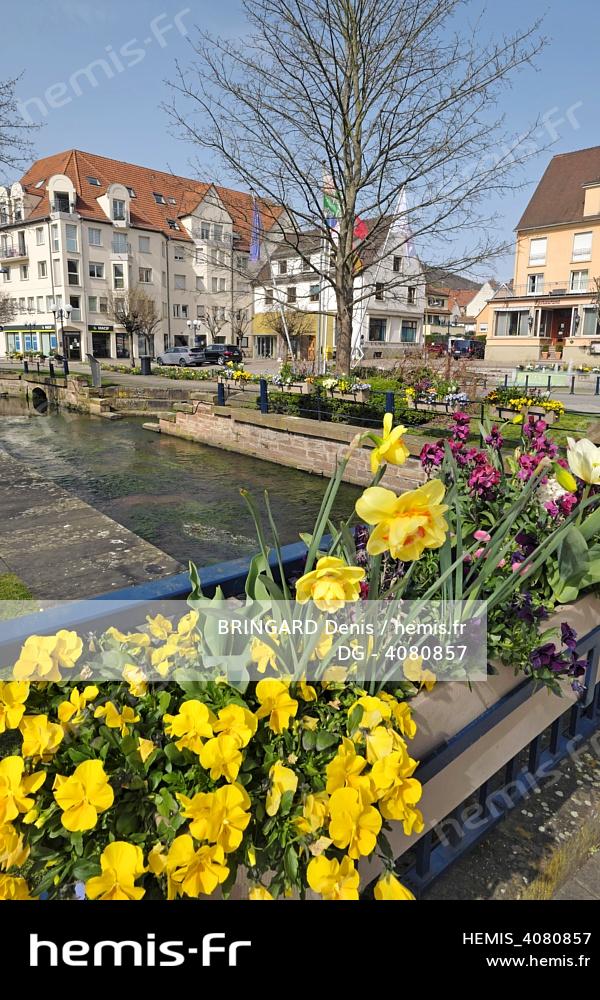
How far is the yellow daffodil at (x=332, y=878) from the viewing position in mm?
1104

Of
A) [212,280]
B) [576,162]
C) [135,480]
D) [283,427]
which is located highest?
[576,162]

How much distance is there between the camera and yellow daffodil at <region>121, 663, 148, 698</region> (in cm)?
130

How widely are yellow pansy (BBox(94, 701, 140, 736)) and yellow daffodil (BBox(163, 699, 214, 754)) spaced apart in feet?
0.31

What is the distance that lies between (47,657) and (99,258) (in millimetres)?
49437

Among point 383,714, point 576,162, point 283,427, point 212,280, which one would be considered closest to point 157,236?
point 212,280

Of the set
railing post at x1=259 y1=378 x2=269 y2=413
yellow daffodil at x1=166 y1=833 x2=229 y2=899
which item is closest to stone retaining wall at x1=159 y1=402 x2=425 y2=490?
railing post at x1=259 y1=378 x2=269 y2=413

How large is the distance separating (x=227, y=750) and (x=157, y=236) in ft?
172

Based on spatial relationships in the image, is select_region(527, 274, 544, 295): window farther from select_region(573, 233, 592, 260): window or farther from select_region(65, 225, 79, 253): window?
select_region(65, 225, 79, 253): window

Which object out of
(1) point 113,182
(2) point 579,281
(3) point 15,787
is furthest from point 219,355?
(3) point 15,787

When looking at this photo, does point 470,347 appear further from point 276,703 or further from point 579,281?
point 276,703

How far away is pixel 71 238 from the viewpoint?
144ft

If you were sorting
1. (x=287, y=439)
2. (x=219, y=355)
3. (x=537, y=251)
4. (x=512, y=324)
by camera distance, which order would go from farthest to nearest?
1. (x=512, y=324)
2. (x=537, y=251)
3. (x=219, y=355)
4. (x=287, y=439)
